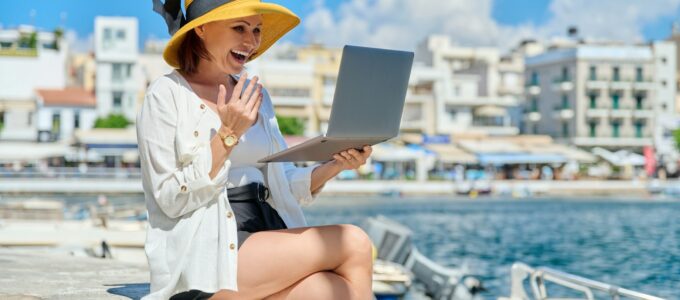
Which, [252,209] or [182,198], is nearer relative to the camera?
[182,198]

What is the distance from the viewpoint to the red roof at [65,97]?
66.6 metres

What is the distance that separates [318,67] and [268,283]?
70787mm

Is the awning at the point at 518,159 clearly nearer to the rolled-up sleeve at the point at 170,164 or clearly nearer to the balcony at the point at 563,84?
the balcony at the point at 563,84

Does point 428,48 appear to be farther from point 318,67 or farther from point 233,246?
point 233,246

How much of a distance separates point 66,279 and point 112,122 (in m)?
60.6

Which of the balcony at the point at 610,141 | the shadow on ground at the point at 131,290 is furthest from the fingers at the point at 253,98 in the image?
the balcony at the point at 610,141

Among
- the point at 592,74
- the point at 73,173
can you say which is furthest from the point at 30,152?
the point at 592,74

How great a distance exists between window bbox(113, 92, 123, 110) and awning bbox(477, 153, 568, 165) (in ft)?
77.7

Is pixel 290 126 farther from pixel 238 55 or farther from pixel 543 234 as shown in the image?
pixel 238 55

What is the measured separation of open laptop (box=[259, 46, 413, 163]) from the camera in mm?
3119

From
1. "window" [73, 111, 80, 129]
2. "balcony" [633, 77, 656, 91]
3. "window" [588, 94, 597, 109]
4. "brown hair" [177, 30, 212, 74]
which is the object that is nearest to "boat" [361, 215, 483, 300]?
"brown hair" [177, 30, 212, 74]

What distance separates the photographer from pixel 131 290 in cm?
462

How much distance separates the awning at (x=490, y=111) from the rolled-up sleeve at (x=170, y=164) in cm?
7669

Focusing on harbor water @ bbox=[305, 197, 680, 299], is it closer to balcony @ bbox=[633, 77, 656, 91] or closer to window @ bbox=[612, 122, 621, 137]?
window @ bbox=[612, 122, 621, 137]
